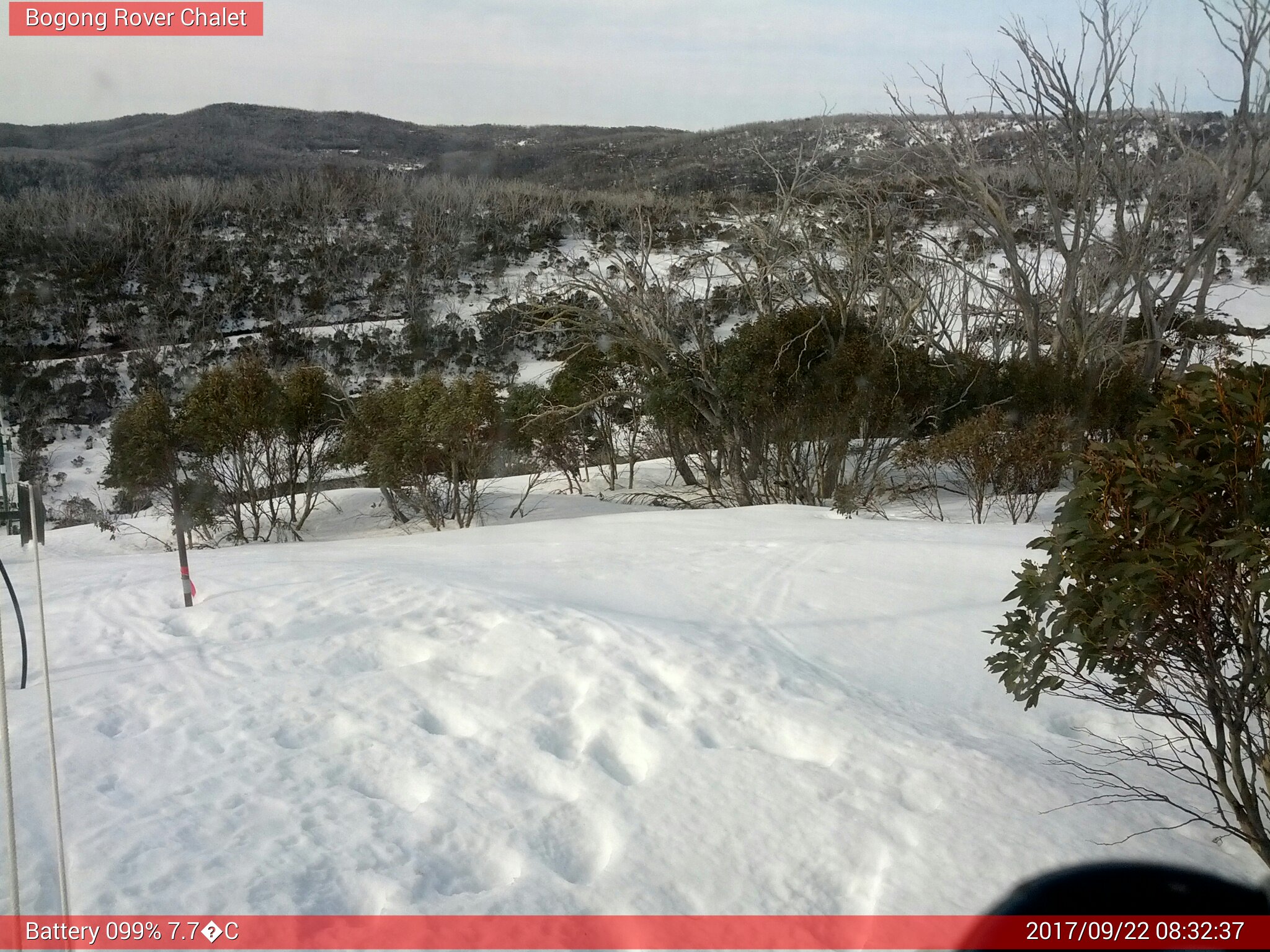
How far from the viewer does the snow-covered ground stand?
2199mm

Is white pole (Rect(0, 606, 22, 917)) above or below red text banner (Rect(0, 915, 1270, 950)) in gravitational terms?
above

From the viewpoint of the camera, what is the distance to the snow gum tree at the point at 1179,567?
6.38 feet

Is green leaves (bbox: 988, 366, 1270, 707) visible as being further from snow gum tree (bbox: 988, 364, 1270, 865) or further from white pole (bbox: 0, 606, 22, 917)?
white pole (bbox: 0, 606, 22, 917)

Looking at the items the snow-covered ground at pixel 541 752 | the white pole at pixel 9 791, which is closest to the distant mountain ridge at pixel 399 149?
the snow-covered ground at pixel 541 752

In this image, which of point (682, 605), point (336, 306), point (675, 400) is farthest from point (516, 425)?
point (336, 306)

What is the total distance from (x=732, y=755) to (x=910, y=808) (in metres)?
0.58

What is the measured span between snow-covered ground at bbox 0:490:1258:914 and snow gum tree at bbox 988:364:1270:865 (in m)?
0.44

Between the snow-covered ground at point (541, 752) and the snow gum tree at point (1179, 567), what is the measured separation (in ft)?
1.43

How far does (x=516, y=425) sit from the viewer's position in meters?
13.1

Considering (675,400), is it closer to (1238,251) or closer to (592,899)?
(592,899)

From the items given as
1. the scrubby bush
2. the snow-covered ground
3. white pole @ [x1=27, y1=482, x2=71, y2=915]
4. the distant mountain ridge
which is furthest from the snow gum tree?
the distant mountain ridge

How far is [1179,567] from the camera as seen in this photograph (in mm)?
1988

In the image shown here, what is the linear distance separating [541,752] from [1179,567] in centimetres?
189

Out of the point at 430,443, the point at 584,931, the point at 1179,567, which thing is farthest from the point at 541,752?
the point at 430,443
